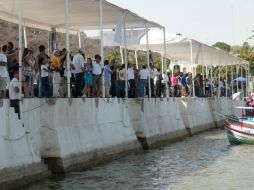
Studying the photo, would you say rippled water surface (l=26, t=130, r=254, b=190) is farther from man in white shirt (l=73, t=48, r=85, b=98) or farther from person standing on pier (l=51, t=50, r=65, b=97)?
person standing on pier (l=51, t=50, r=65, b=97)

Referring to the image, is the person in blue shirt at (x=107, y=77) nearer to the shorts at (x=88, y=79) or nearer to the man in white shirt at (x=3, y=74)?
the shorts at (x=88, y=79)

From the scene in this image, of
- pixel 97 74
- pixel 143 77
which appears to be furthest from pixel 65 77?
pixel 143 77

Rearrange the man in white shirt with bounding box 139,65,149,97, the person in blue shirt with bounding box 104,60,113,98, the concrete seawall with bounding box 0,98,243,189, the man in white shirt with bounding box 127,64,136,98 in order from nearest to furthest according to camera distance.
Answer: the concrete seawall with bounding box 0,98,243,189 < the person in blue shirt with bounding box 104,60,113,98 < the man in white shirt with bounding box 127,64,136,98 < the man in white shirt with bounding box 139,65,149,97

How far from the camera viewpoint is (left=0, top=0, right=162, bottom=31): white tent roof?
20.0m

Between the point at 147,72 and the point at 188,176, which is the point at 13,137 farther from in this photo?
the point at 147,72

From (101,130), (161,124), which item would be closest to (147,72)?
(161,124)

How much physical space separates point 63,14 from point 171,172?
794cm

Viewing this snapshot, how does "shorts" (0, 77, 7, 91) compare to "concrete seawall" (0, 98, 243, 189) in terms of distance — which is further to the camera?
"shorts" (0, 77, 7, 91)

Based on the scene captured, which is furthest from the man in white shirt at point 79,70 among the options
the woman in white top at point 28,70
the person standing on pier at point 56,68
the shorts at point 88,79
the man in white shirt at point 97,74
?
the woman in white top at point 28,70

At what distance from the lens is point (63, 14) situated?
2270 cm

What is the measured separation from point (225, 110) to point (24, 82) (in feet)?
94.3

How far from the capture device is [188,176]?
1767 centimetres

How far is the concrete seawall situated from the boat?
295cm

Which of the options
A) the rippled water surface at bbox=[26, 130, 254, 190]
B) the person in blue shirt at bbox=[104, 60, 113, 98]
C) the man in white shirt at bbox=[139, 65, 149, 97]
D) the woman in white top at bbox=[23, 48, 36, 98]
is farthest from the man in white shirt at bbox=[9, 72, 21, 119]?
the man in white shirt at bbox=[139, 65, 149, 97]
